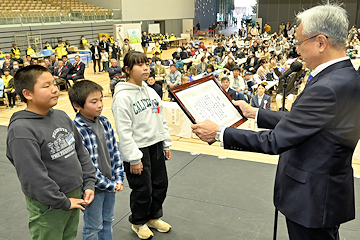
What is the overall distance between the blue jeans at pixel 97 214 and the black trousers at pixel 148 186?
0.44 meters

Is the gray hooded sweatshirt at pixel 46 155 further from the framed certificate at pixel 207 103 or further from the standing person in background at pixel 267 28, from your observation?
the standing person in background at pixel 267 28

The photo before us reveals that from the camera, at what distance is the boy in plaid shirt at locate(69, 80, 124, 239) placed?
2.57 metres

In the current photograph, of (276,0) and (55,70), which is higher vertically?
(276,0)

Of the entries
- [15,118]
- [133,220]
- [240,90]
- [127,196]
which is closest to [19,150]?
[15,118]

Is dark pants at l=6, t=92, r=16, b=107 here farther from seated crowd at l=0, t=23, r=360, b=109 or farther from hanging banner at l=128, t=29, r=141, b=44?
hanging banner at l=128, t=29, r=141, b=44

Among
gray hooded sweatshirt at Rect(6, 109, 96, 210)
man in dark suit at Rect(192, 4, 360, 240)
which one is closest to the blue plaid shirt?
gray hooded sweatshirt at Rect(6, 109, 96, 210)

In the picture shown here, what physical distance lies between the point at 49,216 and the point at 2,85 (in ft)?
30.8

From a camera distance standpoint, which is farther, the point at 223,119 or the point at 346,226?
the point at 346,226

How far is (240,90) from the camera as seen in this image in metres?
9.75

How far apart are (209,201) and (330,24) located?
2865 millimetres

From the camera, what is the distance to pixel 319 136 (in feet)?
5.95

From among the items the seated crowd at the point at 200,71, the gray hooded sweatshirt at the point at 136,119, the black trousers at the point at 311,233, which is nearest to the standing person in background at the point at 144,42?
the seated crowd at the point at 200,71

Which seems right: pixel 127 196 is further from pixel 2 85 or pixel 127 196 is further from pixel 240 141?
pixel 2 85

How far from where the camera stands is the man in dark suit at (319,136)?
175 cm
